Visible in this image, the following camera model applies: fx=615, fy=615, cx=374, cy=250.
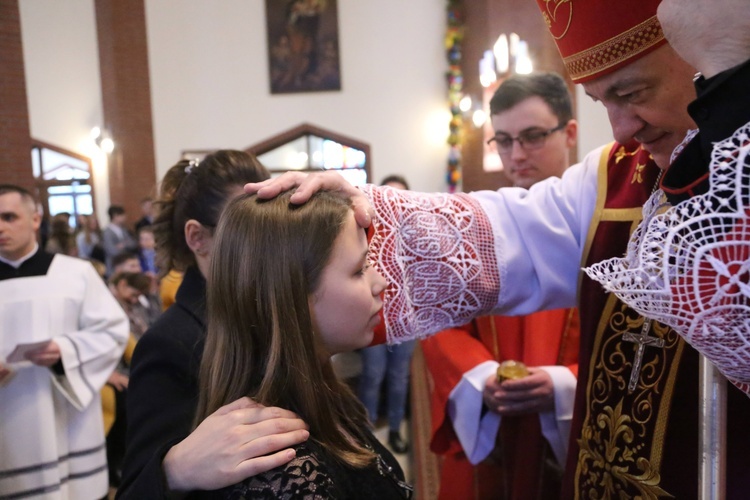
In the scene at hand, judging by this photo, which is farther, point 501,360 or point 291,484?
point 501,360

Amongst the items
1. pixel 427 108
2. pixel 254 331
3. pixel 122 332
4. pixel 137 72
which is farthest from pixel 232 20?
pixel 254 331

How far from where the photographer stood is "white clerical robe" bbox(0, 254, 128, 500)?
309cm

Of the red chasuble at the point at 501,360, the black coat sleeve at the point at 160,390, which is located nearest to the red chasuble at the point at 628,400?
the red chasuble at the point at 501,360

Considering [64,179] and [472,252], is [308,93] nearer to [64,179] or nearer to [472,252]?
[64,179]

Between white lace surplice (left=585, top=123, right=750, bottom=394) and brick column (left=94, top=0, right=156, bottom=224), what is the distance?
437 inches

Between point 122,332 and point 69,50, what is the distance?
1145cm

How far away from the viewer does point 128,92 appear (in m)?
10.8

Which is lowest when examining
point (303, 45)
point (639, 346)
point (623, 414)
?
point (623, 414)

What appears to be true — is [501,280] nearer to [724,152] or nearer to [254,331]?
[254,331]

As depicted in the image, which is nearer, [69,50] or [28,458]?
[28,458]

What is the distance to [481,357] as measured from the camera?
7.20 ft

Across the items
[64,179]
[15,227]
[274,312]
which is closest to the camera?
[274,312]

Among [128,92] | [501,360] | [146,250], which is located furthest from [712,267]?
[128,92]

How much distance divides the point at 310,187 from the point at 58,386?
266 cm
